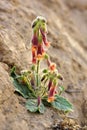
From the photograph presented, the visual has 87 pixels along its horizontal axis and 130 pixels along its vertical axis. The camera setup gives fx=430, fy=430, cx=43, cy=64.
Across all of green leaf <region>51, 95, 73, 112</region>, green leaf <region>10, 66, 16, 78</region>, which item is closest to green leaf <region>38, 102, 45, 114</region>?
green leaf <region>51, 95, 73, 112</region>

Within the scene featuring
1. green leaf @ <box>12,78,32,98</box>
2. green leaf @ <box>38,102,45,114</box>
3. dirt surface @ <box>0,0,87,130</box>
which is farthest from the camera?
green leaf @ <box>12,78,32,98</box>

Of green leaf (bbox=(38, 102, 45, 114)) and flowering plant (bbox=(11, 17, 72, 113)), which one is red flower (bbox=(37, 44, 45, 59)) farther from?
green leaf (bbox=(38, 102, 45, 114))

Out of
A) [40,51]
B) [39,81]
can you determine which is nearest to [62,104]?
[39,81]

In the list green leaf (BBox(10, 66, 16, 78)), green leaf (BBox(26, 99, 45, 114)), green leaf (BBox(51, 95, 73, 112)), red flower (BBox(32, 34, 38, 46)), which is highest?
red flower (BBox(32, 34, 38, 46))

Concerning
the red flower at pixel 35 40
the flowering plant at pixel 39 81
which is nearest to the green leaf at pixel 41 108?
the flowering plant at pixel 39 81

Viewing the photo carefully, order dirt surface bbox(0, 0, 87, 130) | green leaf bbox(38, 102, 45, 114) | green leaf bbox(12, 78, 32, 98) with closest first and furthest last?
1. dirt surface bbox(0, 0, 87, 130)
2. green leaf bbox(38, 102, 45, 114)
3. green leaf bbox(12, 78, 32, 98)

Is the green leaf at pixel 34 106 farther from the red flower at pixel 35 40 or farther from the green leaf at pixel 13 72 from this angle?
the red flower at pixel 35 40
